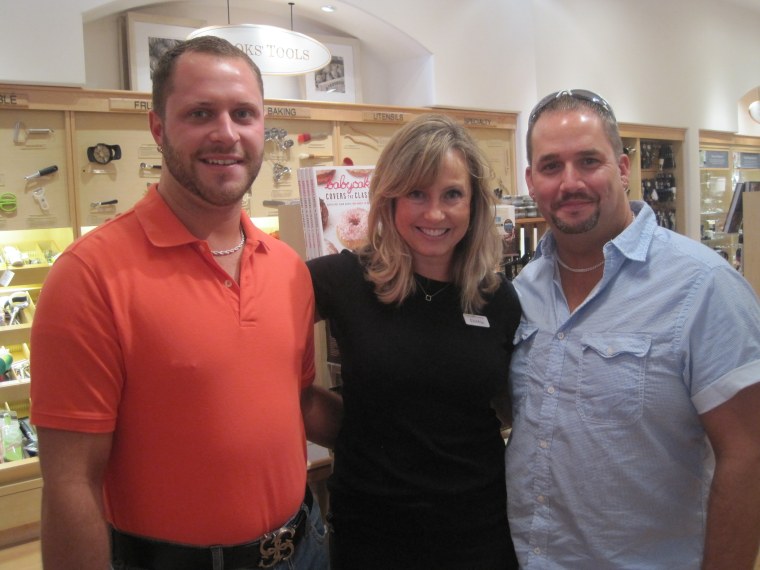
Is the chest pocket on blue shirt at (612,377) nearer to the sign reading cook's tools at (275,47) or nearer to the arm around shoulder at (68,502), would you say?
the arm around shoulder at (68,502)

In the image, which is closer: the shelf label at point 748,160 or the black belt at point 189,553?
the black belt at point 189,553

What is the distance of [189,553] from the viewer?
1.30m

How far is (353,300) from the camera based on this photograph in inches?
66.7

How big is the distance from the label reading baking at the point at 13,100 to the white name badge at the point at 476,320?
13.1 feet

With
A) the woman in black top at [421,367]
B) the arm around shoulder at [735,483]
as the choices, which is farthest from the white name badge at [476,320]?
the arm around shoulder at [735,483]

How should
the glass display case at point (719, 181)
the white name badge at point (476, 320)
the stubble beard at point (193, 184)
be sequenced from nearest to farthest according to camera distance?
the stubble beard at point (193, 184) < the white name badge at point (476, 320) < the glass display case at point (719, 181)

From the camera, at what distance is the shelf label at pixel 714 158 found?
29.9 ft

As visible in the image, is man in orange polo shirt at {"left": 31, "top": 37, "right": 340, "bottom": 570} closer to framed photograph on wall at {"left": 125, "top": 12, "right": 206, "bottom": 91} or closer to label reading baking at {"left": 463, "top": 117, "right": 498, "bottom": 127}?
framed photograph on wall at {"left": 125, "top": 12, "right": 206, "bottom": 91}

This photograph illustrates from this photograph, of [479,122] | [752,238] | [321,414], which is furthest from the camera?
[479,122]

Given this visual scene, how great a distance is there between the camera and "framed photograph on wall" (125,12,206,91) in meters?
5.06

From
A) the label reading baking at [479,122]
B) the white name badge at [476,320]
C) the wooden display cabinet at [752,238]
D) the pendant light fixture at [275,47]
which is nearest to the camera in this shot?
the white name badge at [476,320]

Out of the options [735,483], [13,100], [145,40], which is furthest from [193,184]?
[145,40]

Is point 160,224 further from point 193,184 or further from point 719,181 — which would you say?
point 719,181

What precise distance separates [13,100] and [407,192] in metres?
3.79
